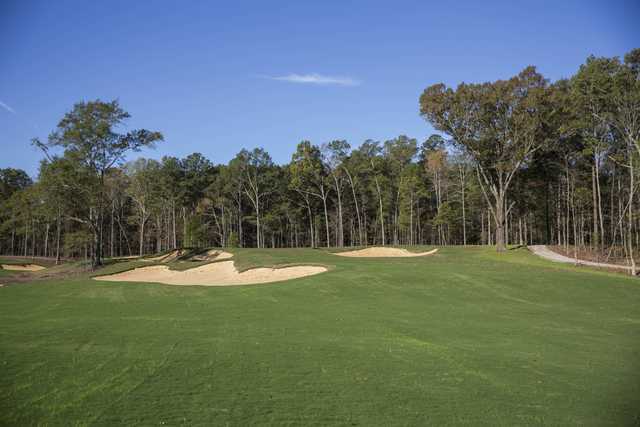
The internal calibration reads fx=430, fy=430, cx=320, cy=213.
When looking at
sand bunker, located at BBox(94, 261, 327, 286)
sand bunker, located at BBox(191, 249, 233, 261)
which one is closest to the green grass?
sand bunker, located at BBox(94, 261, 327, 286)

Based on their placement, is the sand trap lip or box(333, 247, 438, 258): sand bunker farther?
the sand trap lip

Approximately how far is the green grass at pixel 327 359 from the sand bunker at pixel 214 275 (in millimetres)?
7068

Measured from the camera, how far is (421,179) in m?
61.7

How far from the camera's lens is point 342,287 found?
19.7m

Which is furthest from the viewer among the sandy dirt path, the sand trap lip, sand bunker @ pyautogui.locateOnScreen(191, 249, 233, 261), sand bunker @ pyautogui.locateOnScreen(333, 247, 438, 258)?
the sand trap lip

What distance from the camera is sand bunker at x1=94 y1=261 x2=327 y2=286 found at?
2530 centimetres

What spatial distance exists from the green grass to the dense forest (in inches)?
618

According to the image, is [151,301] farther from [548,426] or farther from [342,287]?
[548,426]

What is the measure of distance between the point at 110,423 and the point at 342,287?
1460cm

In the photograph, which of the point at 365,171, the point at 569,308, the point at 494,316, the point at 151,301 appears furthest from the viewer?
the point at 365,171

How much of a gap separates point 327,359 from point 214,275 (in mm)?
21973

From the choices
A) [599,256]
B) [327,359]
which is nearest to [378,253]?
[599,256]

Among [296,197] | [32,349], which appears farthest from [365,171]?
[32,349]

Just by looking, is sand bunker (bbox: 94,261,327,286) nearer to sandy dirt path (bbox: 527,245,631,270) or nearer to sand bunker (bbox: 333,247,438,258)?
sand bunker (bbox: 333,247,438,258)
